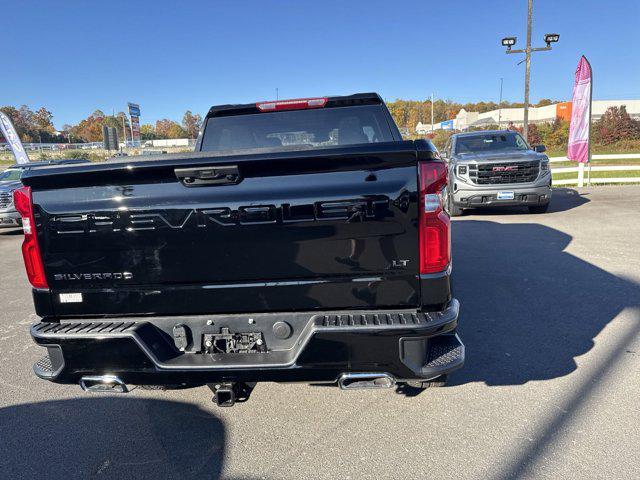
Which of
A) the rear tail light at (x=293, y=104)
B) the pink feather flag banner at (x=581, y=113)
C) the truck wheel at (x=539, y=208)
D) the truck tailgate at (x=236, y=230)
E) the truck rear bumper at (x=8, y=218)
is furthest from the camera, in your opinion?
the pink feather flag banner at (x=581, y=113)

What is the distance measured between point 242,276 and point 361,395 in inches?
58.6

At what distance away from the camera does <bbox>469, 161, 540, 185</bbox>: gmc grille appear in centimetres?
1022

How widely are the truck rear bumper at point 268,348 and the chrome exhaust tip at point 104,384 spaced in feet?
0.08

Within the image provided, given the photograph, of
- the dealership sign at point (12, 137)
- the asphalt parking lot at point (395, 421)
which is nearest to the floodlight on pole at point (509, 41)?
the asphalt parking lot at point (395, 421)

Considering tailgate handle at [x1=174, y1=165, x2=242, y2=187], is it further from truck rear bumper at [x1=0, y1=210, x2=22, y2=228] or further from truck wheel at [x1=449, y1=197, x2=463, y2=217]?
truck rear bumper at [x1=0, y1=210, x2=22, y2=228]

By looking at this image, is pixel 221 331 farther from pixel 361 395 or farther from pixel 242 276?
pixel 361 395

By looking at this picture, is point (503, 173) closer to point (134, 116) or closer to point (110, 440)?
point (110, 440)

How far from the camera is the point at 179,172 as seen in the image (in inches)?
93.4

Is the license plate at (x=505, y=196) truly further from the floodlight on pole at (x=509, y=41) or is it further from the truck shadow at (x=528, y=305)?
the floodlight on pole at (x=509, y=41)

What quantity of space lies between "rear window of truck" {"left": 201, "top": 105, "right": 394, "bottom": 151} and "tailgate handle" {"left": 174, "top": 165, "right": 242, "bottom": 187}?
5.41ft

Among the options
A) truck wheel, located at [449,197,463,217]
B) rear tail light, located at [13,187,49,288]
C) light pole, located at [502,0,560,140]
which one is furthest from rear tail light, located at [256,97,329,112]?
light pole, located at [502,0,560,140]

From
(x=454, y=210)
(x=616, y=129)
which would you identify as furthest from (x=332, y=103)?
(x=616, y=129)

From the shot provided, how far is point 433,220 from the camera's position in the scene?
239 cm

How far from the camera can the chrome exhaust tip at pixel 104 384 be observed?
2.50m
